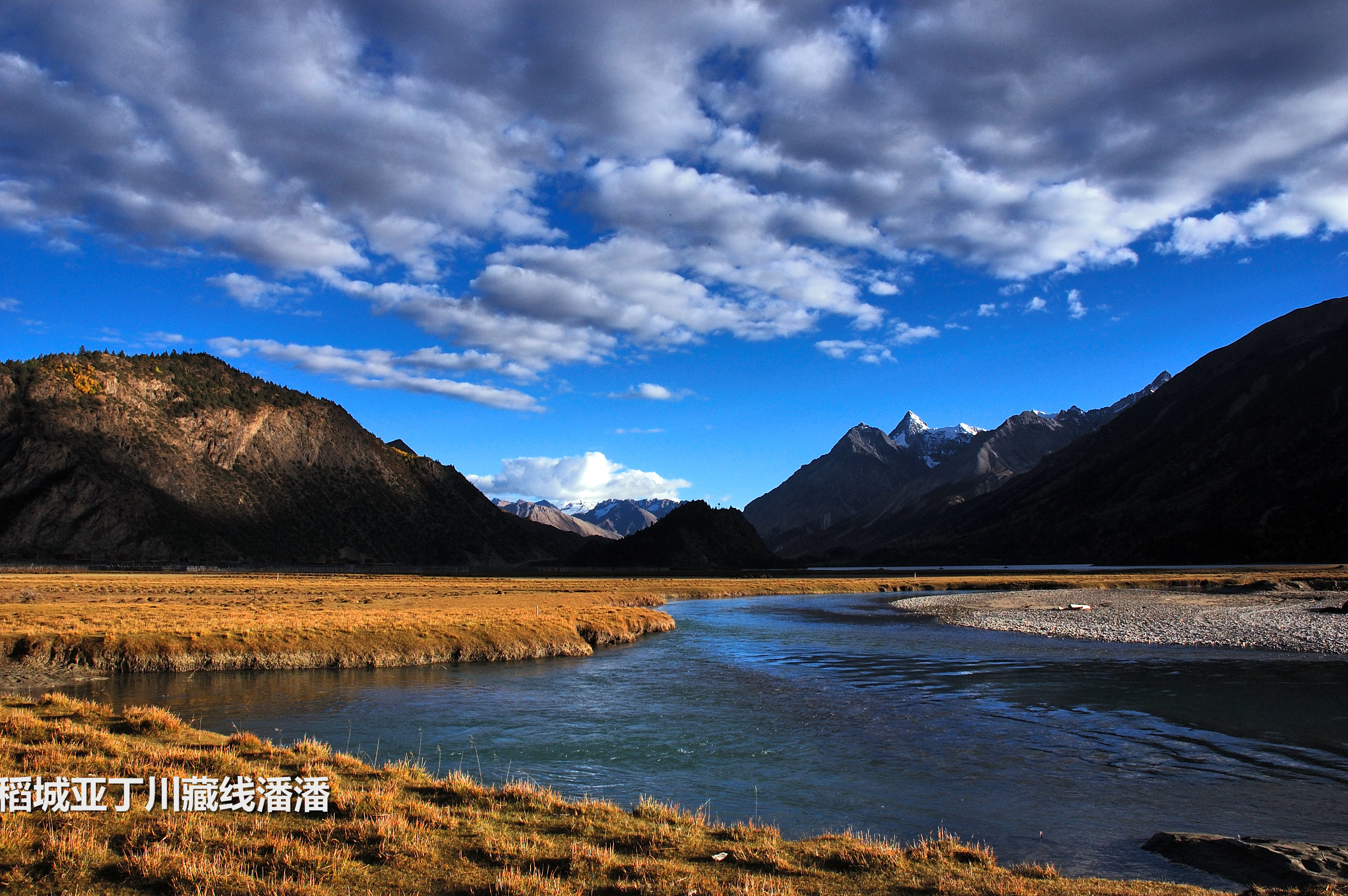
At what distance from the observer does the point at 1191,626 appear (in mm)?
51500

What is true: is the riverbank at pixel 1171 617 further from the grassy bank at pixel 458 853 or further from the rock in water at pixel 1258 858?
the grassy bank at pixel 458 853

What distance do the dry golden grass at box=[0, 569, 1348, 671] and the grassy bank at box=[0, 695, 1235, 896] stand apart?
73.2 feet

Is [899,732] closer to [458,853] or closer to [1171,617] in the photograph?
[458,853]

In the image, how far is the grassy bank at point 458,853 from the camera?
9.55 meters

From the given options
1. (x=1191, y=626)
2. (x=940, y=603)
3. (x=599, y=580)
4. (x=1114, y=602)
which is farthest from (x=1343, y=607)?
(x=599, y=580)

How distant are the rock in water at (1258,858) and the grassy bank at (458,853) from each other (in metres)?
1.87

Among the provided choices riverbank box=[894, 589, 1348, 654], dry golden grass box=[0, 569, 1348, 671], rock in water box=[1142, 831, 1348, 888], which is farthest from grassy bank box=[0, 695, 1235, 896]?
riverbank box=[894, 589, 1348, 654]

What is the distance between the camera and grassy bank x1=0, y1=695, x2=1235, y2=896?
31.3 ft

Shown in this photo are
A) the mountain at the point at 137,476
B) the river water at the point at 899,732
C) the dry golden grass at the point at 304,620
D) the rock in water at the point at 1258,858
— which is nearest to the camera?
the rock in water at the point at 1258,858

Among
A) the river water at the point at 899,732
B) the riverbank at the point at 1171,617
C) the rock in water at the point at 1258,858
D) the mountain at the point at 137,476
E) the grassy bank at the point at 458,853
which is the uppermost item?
the mountain at the point at 137,476

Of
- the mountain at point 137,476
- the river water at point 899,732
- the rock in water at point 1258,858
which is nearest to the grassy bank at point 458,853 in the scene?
the rock in water at point 1258,858

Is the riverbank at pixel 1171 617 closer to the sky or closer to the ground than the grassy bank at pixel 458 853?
closer to the ground

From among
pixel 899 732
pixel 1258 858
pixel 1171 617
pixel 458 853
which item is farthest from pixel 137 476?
pixel 1258 858

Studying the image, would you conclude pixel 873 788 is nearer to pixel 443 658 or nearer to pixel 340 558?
pixel 443 658
